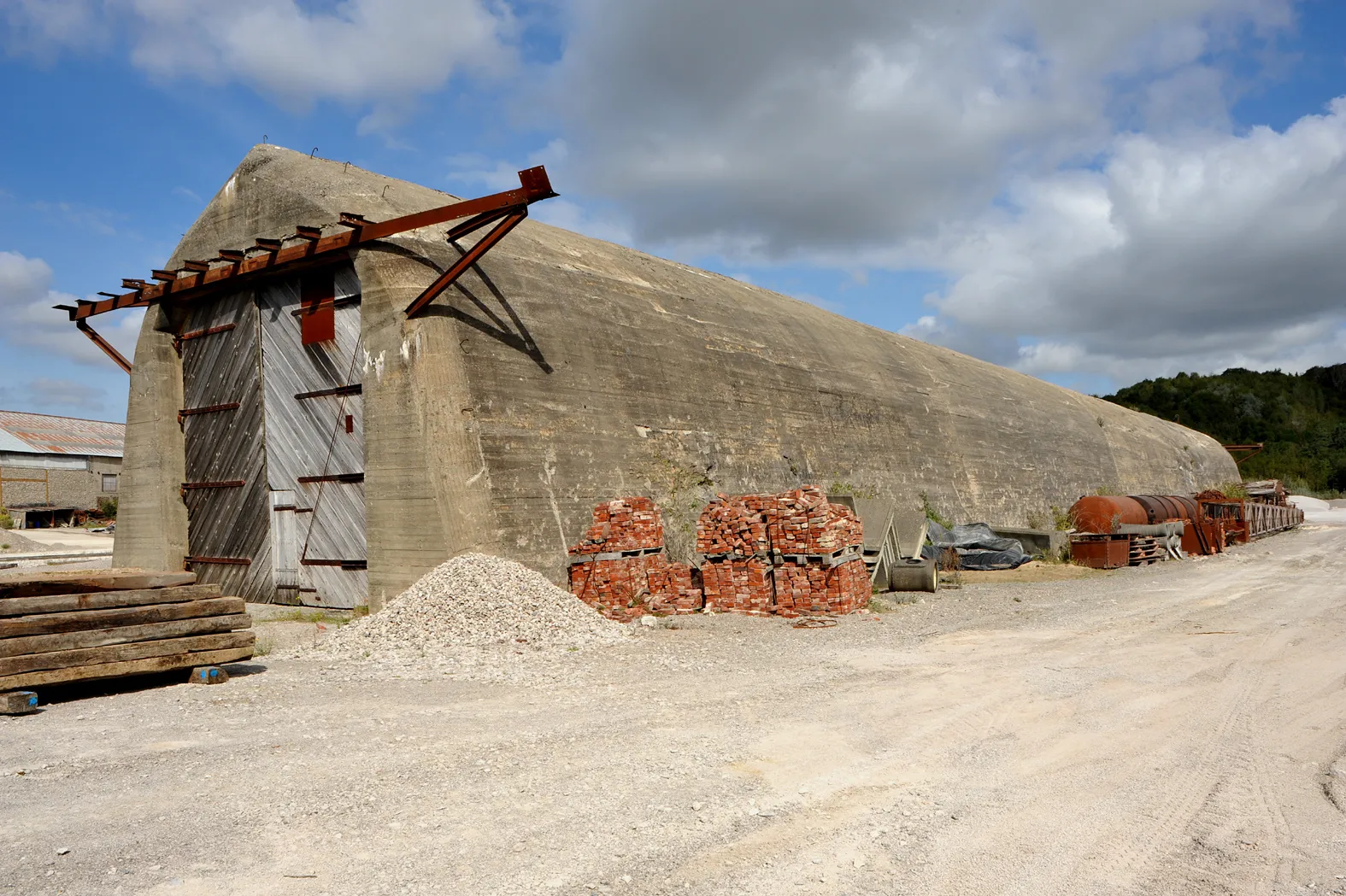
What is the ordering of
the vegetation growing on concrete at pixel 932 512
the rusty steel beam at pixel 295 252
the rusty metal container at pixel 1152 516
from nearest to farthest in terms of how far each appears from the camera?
the rusty steel beam at pixel 295 252 → the rusty metal container at pixel 1152 516 → the vegetation growing on concrete at pixel 932 512

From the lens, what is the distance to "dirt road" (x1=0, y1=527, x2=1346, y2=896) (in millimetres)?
3975

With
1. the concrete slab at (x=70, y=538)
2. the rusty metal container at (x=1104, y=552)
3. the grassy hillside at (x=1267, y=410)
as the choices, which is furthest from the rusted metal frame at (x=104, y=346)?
the grassy hillside at (x=1267, y=410)

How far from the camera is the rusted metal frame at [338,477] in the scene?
13102 mm

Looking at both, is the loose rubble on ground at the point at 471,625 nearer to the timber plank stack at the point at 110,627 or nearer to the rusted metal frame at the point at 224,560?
the timber plank stack at the point at 110,627

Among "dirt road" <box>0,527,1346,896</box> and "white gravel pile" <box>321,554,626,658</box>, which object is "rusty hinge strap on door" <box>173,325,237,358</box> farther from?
"dirt road" <box>0,527,1346,896</box>

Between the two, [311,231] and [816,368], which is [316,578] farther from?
[816,368]

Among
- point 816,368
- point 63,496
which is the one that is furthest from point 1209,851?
point 63,496

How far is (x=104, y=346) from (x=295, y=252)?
5.66 metres

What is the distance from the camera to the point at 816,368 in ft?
72.4

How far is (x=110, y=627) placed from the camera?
7664mm

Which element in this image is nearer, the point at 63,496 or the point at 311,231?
the point at 311,231

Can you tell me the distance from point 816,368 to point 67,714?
17642mm

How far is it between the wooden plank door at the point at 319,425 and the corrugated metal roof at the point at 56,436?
100 ft

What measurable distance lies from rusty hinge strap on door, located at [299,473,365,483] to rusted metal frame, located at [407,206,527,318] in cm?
252
